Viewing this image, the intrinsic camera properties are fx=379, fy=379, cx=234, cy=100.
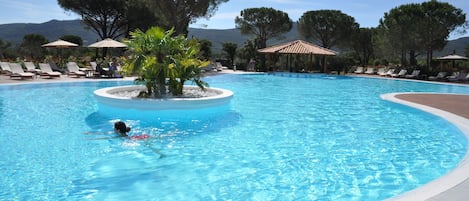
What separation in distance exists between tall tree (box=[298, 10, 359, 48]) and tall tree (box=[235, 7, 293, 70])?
2008 millimetres

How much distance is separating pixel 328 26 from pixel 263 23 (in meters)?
7.40

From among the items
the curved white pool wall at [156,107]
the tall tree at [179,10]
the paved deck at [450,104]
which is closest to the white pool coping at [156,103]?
the curved white pool wall at [156,107]

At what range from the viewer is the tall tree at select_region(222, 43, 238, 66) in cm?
→ 3684

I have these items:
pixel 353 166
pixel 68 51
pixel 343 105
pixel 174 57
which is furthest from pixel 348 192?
pixel 68 51

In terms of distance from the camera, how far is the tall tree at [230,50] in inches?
1451

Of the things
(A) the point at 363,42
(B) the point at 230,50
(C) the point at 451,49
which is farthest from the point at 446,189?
(C) the point at 451,49

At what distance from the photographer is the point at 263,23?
142 ft

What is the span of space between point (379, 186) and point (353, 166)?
857 mm

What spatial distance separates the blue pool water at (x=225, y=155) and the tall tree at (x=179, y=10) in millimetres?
20887

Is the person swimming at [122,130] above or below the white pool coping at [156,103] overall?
below

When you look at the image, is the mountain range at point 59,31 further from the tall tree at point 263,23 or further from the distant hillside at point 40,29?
the tall tree at point 263,23

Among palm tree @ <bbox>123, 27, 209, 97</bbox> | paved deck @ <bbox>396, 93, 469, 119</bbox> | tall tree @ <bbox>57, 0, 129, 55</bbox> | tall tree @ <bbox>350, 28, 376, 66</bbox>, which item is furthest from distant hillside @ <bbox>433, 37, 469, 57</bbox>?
tall tree @ <bbox>57, 0, 129, 55</bbox>

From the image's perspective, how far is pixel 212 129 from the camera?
8.50 metres

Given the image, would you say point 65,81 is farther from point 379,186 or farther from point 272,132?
point 379,186
